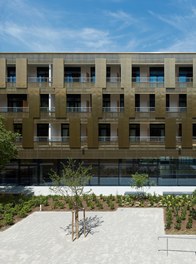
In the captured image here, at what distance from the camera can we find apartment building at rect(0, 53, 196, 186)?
36.9 m

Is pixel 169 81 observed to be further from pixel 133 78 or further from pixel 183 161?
pixel 183 161

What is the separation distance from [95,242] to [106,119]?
20469mm

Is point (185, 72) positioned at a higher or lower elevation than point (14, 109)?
higher

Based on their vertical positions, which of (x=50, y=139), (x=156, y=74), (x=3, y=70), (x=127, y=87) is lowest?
(x=50, y=139)

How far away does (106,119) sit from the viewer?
37.5 m

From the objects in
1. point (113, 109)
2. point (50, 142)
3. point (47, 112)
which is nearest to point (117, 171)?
point (113, 109)

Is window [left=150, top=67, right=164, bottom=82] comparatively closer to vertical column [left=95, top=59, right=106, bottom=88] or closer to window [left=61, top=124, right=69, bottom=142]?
vertical column [left=95, top=59, right=106, bottom=88]

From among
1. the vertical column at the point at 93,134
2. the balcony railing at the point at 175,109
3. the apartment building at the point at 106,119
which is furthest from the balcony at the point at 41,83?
the balcony railing at the point at 175,109

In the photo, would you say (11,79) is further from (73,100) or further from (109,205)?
(109,205)

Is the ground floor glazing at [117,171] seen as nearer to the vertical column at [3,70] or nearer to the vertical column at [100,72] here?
the vertical column at [100,72]

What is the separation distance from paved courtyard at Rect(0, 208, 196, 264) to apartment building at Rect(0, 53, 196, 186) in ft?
42.3

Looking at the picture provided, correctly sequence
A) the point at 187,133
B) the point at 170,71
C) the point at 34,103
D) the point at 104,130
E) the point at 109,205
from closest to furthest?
1. the point at 109,205
2. the point at 187,133
3. the point at 170,71
4. the point at 34,103
5. the point at 104,130

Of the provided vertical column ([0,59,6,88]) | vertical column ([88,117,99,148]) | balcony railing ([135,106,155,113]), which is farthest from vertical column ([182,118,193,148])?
vertical column ([0,59,6,88])

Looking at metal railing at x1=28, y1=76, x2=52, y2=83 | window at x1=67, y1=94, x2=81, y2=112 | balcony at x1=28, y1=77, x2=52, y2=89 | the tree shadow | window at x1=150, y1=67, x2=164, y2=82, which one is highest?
window at x1=150, y1=67, x2=164, y2=82
